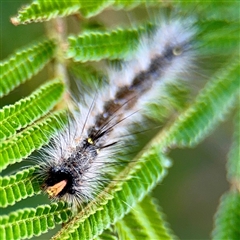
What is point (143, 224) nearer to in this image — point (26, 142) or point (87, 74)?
point (26, 142)

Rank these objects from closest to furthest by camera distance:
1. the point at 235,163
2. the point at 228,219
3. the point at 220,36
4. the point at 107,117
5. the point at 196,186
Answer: the point at 107,117 → the point at 228,219 → the point at 235,163 → the point at 220,36 → the point at 196,186

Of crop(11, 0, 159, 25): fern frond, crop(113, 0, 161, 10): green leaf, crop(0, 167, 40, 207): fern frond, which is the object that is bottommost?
crop(0, 167, 40, 207): fern frond

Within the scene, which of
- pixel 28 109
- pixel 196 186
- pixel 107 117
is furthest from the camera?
pixel 196 186

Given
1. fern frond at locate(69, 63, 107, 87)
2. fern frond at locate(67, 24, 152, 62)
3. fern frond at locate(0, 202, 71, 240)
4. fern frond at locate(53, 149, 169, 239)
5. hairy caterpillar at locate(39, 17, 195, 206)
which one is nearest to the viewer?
fern frond at locate(0, 202, 71, 240)

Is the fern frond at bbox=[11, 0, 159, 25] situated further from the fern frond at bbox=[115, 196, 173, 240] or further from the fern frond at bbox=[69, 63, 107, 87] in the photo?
the fern frond at bbox=[115, 196, 173, 240]

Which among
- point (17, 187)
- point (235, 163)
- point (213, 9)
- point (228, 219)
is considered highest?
point (213, 9)

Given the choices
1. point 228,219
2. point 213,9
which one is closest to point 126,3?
point 213,9

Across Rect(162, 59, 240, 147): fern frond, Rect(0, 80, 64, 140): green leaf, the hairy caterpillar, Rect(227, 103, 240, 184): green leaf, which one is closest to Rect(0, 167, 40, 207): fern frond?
the hairy caterpillar
